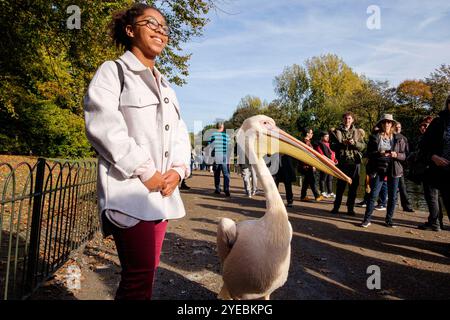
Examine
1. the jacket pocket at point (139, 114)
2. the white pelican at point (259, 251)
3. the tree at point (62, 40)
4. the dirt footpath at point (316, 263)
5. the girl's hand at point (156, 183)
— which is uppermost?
the tree at point (62, 40)

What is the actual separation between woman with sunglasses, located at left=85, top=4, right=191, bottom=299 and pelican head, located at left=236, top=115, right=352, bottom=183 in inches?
45.9

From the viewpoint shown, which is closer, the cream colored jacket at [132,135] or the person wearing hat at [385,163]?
the cream colored jacket at [132,135]

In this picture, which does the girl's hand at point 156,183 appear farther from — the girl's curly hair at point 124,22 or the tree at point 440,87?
the tree at point 440,87

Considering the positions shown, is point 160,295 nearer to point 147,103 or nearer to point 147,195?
point 147,195

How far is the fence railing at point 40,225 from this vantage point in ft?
8.64

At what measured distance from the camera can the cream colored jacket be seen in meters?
1.64

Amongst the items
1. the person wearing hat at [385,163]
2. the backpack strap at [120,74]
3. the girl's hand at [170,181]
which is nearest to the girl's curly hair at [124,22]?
the backpack strap at [120,74]

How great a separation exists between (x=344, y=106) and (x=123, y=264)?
4661 cm

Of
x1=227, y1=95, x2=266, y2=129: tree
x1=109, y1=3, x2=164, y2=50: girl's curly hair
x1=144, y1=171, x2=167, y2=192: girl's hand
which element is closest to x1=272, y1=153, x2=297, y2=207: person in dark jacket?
x1=109, y1=3, x2=164, y2=50: girl's curly hair

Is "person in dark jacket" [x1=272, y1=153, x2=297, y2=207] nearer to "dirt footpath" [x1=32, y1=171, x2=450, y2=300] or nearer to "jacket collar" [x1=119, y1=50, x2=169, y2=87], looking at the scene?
"dirt footpath" [x1=32, y1=171, x2=450, y2=300]

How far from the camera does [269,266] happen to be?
254 centimetres

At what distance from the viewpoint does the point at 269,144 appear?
3127 millimetres

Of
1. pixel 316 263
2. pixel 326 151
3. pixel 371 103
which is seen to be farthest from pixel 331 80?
pixel 316 263

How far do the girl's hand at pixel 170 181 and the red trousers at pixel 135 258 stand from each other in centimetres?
20
